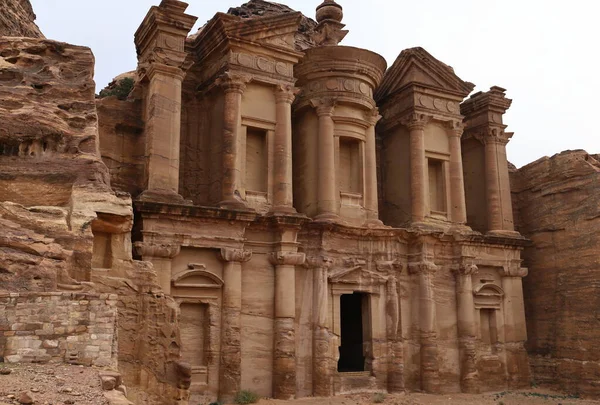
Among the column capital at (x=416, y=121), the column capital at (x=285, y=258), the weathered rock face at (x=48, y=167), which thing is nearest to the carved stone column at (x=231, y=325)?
the column capital at (x=285, y=258)

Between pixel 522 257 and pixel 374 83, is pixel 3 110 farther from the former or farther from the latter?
pixel 522 257

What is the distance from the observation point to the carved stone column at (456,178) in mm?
20531

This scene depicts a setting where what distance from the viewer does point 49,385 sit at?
5938 mm

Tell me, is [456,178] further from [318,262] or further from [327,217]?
[318,262]

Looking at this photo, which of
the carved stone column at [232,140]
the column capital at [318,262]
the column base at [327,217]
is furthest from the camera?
the column base at [327,217]

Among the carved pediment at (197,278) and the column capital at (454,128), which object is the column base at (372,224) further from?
the carved pediment at (197,278)

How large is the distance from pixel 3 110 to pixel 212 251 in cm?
700

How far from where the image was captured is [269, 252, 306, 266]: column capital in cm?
1639

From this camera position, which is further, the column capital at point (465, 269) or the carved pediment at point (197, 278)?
the column capital at point (465, 269)

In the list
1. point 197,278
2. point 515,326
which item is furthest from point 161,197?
point 515,326

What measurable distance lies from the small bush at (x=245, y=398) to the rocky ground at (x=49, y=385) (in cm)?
876

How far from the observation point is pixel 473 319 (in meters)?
19.5

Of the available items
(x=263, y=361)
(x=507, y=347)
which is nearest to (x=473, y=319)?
(x=507, y=347)

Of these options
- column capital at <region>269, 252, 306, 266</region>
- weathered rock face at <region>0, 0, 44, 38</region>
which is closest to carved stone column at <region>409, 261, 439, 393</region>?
column capital at <region>269, 252, 306, 266</region>
